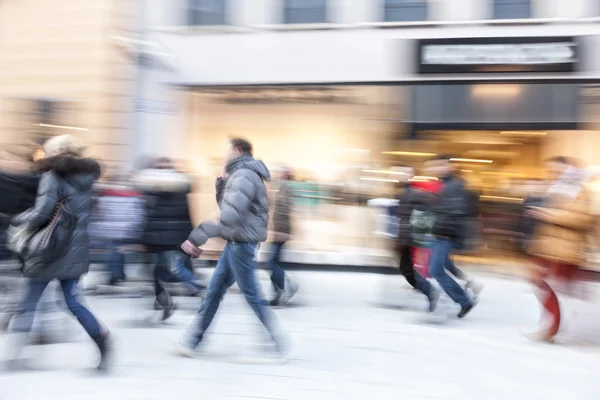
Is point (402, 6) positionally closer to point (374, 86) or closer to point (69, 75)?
point (374, 86)

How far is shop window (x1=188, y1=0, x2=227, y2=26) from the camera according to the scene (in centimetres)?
1292

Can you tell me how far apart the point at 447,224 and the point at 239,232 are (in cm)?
279

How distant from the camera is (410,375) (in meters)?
5.40

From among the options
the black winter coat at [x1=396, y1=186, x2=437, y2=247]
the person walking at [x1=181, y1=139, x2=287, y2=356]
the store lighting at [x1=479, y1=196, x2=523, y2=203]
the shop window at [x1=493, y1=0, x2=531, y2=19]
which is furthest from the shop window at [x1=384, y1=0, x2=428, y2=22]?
the person walking at [x1=181, y1=139, x2=287, y2=356]

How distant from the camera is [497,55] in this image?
1170 cm

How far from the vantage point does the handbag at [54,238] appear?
481 centimetres

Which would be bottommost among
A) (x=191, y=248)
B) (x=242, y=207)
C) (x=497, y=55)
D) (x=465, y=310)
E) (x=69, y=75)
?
(x=465, y=310)

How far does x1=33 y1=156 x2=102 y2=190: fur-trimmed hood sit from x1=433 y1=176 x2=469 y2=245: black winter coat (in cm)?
Result: 362

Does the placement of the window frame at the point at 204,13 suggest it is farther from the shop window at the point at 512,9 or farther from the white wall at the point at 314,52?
the shop window at the point at 512,9

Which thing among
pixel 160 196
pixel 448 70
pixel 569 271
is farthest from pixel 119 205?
pixel 448 70

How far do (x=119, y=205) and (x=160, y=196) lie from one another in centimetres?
166

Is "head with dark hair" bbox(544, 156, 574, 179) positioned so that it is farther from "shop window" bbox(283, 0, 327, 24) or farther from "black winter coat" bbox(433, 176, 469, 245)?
"shop window" bbox(283, 0, 327, 24)

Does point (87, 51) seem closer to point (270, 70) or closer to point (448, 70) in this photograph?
point (270, 70)

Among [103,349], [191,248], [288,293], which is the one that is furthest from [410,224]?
[103,349]
